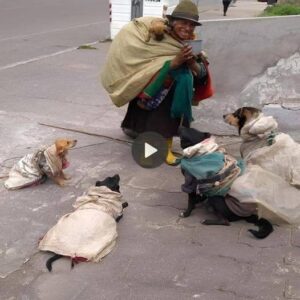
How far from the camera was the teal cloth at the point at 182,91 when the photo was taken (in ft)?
15.8

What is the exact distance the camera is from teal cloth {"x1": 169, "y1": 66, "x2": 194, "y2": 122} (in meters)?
4.81

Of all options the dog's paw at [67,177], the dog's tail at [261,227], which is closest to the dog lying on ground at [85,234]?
the dog's paw at [67,177]

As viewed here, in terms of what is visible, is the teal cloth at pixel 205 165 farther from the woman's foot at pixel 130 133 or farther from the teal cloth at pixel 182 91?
the woman's foot at pixel 130 133

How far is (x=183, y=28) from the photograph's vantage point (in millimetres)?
4754

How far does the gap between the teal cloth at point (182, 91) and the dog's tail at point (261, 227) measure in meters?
1.44

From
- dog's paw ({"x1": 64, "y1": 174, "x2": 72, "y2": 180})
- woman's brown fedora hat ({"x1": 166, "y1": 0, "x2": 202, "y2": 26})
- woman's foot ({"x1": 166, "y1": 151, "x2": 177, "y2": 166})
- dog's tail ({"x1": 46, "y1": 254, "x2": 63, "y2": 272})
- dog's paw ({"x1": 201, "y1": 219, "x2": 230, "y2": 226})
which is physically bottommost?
woman's foot ({"x1": 166, "y1": 151, "x2": 177, "y2": 166})

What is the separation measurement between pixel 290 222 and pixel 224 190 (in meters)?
0.54

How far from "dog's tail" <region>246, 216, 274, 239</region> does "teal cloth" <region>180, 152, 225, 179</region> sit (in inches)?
18.6

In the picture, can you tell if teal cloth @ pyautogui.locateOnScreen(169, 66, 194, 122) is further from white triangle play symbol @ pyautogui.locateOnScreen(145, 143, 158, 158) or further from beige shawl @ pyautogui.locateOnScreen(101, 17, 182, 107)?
white triangle play symbol @ pyautogui.locateOnScreen(145, 143, 158, 158)

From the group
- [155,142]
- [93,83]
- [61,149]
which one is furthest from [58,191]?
[93,83]

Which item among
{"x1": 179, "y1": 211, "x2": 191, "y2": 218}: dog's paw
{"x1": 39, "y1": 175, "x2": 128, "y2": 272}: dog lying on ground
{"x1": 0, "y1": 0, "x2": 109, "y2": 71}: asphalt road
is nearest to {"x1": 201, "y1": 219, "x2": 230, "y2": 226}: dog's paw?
{"x1": 179, "y1": 211, "x2": 191, "y2": 218}: dog's paw

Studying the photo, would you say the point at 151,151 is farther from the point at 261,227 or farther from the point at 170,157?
the point at 261,227

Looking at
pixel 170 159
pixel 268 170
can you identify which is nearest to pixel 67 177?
pixel 170 159

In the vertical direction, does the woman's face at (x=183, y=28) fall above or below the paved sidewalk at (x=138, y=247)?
above
